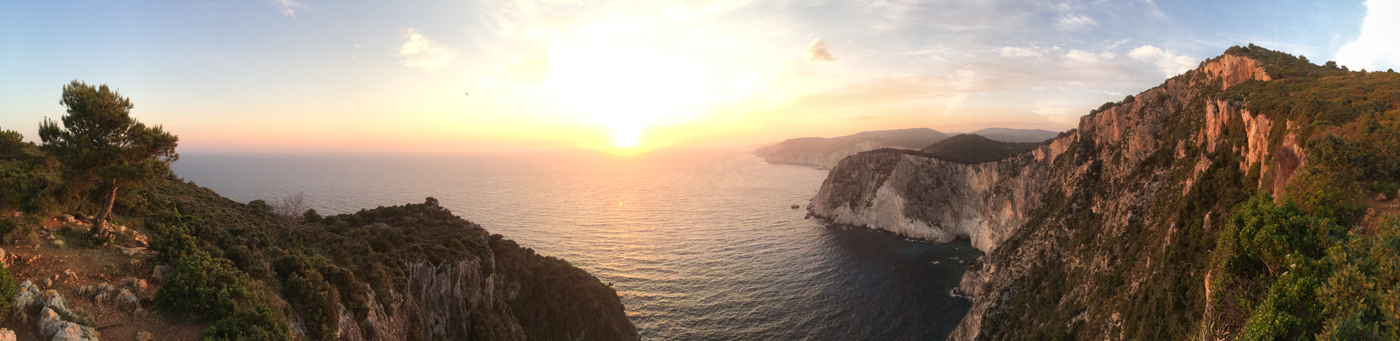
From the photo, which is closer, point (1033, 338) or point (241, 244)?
point (241, 244)

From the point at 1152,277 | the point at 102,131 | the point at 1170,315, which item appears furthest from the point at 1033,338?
the point at 102,131

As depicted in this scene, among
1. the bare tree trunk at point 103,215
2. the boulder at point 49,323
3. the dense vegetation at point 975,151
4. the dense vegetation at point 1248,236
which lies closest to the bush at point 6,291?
the boulder at point 49,323

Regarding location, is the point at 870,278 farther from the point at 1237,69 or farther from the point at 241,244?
the point at 241,244

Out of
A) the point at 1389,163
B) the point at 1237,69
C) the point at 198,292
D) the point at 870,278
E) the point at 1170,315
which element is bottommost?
the point at 870,278

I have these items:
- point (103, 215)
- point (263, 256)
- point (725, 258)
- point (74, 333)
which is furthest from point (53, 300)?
point (725, 258)

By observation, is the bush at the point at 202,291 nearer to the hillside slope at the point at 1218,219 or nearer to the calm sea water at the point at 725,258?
the calm sea water at the point at 725,258

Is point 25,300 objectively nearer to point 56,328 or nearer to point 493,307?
point 56,328
